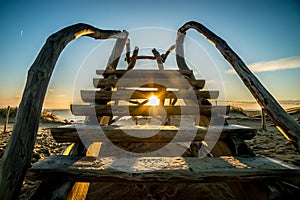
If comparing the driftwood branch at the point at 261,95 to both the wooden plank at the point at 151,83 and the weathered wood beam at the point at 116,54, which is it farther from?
the weathered wood beam at the point at 116,54

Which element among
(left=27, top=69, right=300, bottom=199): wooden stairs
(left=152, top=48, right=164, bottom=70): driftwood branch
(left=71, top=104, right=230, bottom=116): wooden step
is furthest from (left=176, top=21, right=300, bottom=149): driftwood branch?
(left=152, top=48, right=164, bottom=70): driftwood branch

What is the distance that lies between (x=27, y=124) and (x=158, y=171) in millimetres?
736

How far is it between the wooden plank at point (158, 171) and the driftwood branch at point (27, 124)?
0.08 m

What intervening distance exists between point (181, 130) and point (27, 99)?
1074 mm

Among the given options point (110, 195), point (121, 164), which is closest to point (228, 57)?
point (121, 164)

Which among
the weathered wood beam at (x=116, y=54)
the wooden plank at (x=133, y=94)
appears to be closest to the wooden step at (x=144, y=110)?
the wooden plank at (x=133, y=94)

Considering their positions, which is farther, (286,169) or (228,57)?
(228,57)

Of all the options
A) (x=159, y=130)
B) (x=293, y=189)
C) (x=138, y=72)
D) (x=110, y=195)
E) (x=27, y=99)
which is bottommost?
(x=110, y=195)

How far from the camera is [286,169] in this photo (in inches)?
A: 35.0

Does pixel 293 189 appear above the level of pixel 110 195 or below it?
above

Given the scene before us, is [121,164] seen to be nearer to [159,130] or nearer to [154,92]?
[159,130]

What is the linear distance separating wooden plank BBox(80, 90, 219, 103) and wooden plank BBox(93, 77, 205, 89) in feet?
0.48

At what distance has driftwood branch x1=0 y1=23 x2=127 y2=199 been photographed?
A: 74cm

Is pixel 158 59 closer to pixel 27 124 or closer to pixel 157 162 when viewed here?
pixel 157 162
